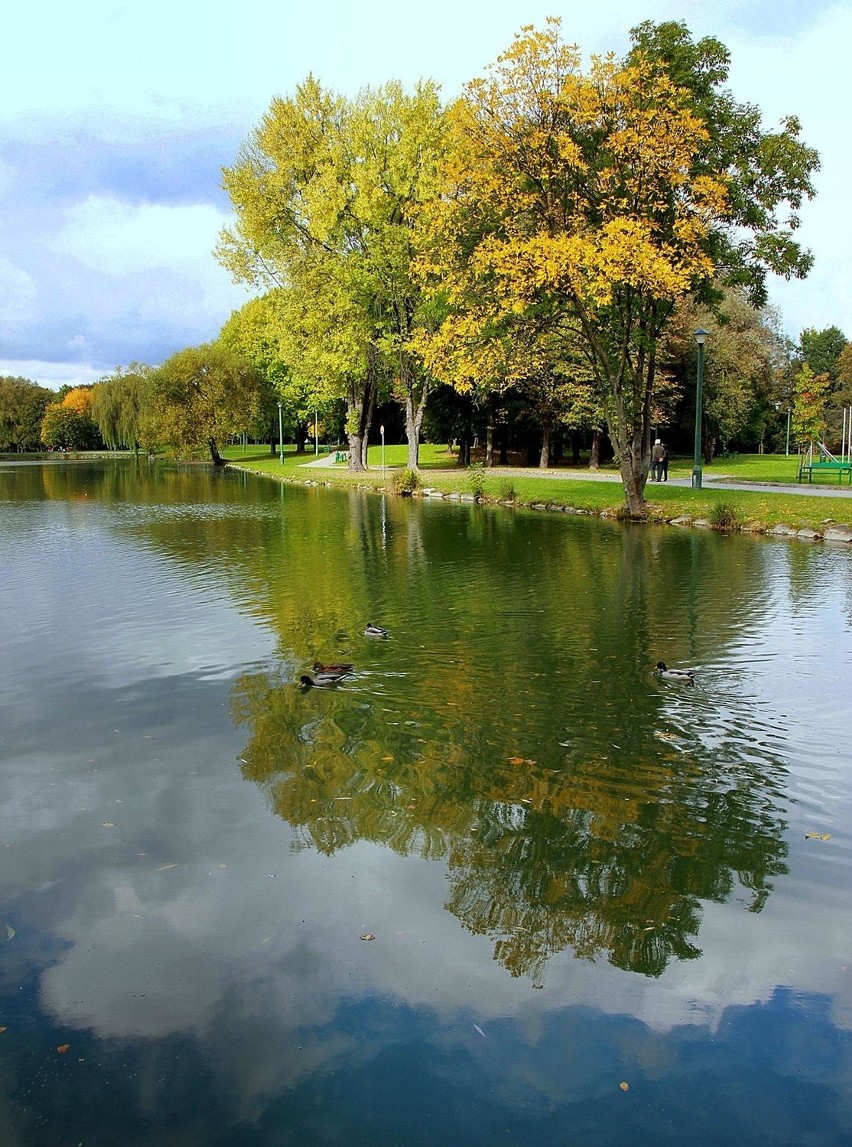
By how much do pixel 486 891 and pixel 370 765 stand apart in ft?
6.66

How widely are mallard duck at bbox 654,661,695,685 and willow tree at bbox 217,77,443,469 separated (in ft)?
99.3

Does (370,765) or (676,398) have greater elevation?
(676,398)

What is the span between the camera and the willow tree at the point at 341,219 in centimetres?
3716

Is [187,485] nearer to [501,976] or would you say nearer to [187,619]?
[187,619]

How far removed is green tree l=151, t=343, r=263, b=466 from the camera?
66188 mm

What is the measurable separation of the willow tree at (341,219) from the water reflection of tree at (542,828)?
32.4 meters

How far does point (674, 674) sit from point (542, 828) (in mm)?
3877

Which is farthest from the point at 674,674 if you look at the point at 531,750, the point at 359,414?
the point at 359,414

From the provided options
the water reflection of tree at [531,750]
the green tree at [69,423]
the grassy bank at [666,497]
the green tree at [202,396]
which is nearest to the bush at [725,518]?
the grassy bank at [666,497]

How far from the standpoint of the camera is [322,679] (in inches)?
357

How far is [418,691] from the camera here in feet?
29.3

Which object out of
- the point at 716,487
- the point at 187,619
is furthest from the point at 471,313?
the point at 187,619

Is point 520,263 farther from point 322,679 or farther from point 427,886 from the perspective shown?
point 427,886

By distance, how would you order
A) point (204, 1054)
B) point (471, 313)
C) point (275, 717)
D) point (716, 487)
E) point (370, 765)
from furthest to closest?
1. point (716, 487)
2. point (471, 313)
3. point (275, 717)
4. point (370, 765)
5. point (204, 1054)
